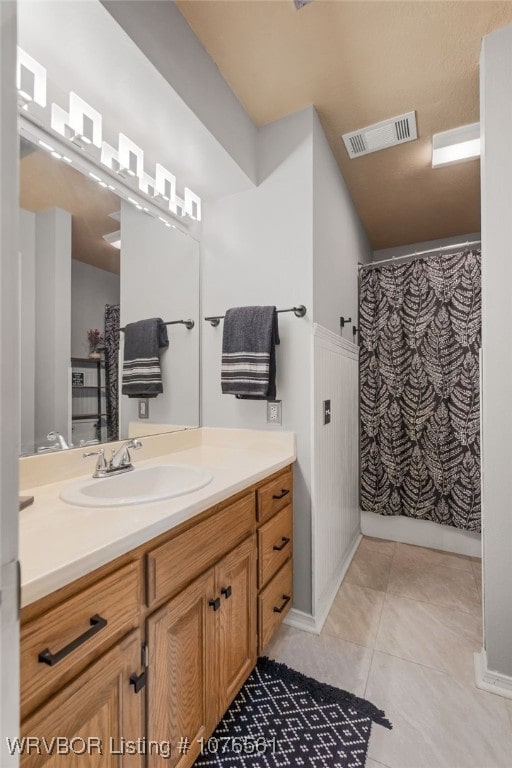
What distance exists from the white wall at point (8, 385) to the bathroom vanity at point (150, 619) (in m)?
0.21

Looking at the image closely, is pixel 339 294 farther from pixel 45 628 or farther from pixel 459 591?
pixel 45 628

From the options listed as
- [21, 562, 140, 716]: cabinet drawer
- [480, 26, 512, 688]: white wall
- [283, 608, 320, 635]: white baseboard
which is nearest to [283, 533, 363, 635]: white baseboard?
[283, 608, 320, 635]: white baseboard

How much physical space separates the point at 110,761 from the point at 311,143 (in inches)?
88.9

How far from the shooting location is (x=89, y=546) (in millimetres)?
720

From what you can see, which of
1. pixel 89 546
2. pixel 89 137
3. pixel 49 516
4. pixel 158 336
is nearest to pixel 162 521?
pixel 89 546

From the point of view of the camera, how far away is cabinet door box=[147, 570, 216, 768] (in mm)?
874

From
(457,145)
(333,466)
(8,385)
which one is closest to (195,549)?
(8,385)

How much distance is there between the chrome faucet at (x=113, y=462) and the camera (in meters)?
1.28

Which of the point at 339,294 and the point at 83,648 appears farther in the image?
the point at 339,294

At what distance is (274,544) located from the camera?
1493mm

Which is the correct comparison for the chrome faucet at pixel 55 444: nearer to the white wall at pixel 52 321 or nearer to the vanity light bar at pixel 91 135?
the white wall at pixel 52 321

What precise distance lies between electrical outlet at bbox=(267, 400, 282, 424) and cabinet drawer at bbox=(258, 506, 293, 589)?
413 mm

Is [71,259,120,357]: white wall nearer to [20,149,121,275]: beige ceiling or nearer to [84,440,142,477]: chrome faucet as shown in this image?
[20,149,121,275]: beige ceiling

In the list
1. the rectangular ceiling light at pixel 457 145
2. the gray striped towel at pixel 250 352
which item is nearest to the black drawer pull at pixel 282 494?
the gray striped towel at pixel 250 352
